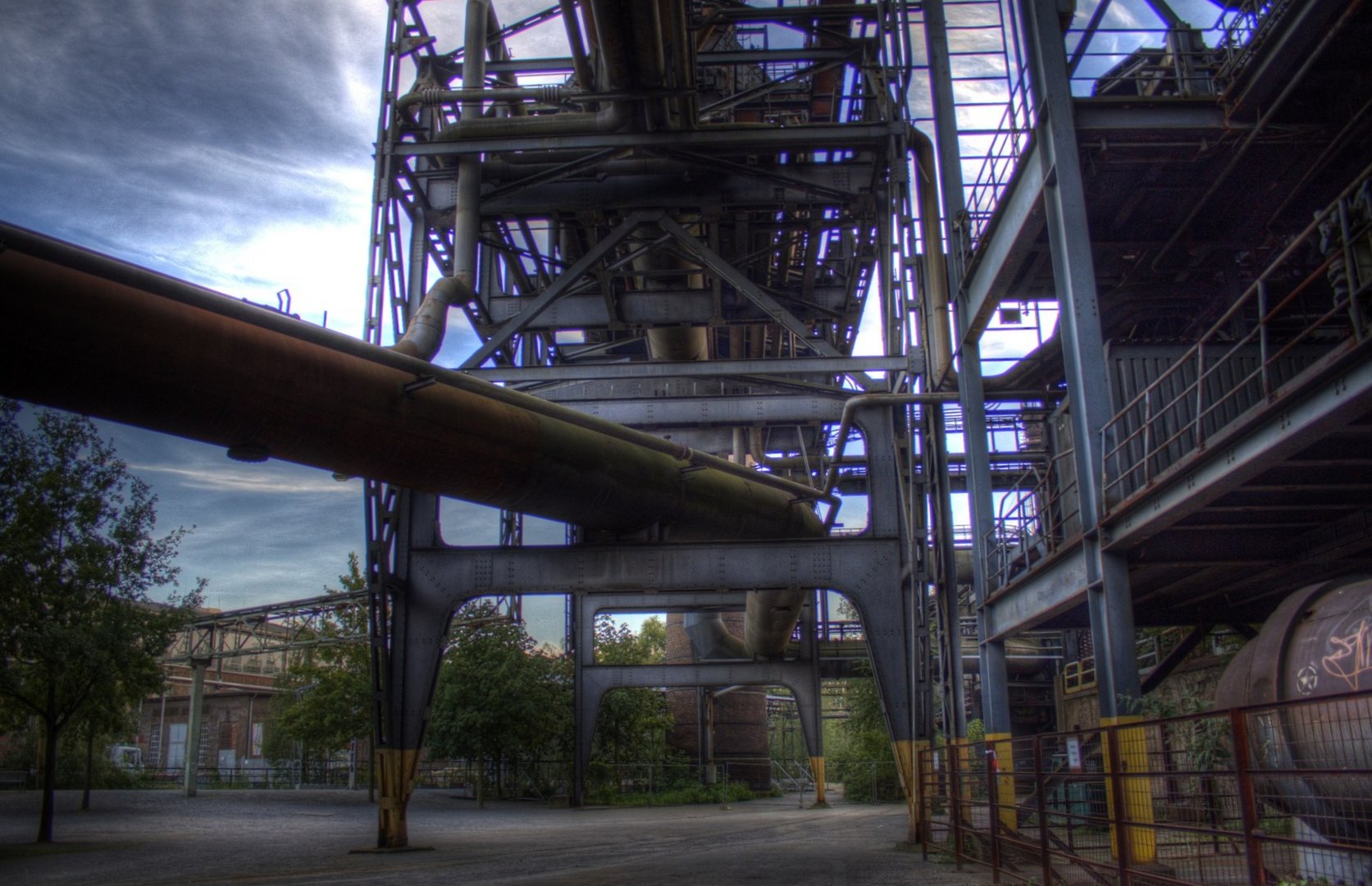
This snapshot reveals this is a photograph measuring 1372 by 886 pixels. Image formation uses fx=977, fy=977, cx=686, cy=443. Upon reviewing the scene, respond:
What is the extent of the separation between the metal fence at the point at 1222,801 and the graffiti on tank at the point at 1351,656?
0.19m

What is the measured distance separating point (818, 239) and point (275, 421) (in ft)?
35.0

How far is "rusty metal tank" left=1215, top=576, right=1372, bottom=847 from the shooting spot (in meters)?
6.08

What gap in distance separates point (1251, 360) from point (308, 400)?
9.84 meters

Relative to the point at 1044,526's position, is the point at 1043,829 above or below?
below

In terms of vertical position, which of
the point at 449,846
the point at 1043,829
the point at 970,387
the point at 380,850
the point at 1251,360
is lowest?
the point at 449,846

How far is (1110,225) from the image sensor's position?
45.1 feet

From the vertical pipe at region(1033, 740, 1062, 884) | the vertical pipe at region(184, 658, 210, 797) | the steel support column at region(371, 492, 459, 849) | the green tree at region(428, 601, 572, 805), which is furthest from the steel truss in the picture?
the vertical pipe at region(184, 658, 210, 797)

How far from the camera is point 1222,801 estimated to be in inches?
314

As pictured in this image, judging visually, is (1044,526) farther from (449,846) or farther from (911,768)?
(449,846)

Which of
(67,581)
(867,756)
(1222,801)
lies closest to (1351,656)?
(1222,801)

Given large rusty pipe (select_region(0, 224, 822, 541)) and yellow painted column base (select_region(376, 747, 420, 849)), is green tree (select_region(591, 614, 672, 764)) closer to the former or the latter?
yellow painted column base (select_region(376, 747, 420, 849))

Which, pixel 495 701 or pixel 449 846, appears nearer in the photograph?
pixel 449 846

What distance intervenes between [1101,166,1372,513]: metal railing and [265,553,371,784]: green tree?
24.8 meters

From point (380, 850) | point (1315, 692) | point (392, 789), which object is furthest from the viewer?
point (392, 789)
